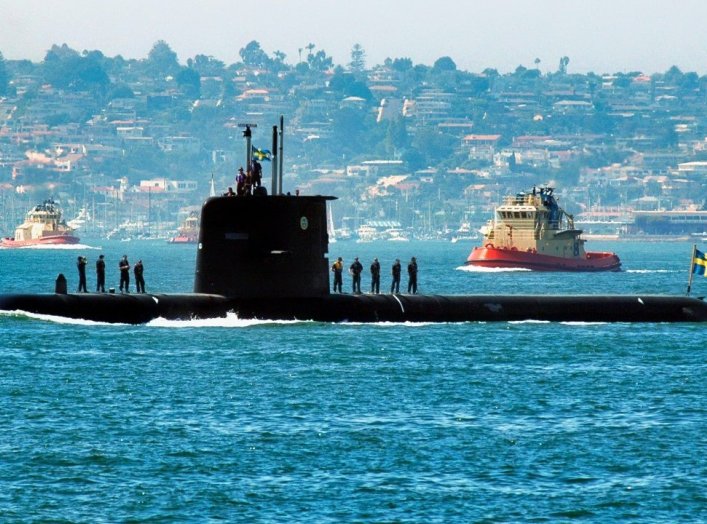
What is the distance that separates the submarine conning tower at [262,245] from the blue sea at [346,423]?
1176 mm

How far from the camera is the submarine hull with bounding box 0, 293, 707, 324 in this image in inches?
1550

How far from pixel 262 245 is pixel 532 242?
67428 millimetres

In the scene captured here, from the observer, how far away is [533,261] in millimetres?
104375

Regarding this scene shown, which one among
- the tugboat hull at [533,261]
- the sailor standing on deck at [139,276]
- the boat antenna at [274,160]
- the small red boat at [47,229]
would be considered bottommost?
the small red boat at [47,229]

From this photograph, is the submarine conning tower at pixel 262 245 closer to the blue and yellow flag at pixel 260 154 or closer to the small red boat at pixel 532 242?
the blue and yellow flag at pixel 260 154

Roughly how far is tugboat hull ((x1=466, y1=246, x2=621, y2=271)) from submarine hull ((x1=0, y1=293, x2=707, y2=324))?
193 ft

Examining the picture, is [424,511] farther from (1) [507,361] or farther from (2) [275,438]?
(1) [507,361]

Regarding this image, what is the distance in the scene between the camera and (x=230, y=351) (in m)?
37.5

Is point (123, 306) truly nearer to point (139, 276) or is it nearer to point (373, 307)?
point (139, 276)

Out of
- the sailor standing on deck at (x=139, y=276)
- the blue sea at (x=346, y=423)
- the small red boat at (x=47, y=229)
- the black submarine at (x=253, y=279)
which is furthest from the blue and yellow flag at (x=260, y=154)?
the small red boat at (x=47, y=229)

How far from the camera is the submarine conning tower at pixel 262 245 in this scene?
3844 centimetres

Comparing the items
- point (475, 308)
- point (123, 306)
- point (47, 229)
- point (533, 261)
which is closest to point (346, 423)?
point (123, 306)

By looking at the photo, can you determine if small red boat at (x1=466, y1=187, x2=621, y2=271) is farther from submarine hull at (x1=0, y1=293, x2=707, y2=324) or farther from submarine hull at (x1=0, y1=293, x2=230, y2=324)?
submarine hull at (x1=0, y1=293, x2=230, y2=324)

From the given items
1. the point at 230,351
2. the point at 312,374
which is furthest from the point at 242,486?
the point at 230,351
